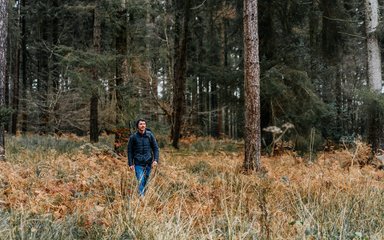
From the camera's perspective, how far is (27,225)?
4379 mm

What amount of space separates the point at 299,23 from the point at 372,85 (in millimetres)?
5035

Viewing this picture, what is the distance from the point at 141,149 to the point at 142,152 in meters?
0.06

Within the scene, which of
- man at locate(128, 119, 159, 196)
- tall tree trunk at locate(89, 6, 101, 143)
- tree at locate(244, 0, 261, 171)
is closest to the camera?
man at locate(128, 119, 159, 196)

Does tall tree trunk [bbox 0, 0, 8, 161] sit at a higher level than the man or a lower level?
higher

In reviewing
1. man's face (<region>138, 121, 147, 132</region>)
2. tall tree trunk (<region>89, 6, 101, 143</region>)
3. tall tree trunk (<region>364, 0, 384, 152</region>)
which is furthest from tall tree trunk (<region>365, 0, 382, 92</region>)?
tall tree trunk (<region>89, 6, 101, 143</region>)

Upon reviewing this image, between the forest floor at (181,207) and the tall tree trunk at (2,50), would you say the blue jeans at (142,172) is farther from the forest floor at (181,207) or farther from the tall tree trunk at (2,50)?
the tall tree trunk at (2,50)

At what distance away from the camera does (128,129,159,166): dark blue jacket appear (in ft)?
24.7

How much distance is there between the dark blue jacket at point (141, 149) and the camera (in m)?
7.53

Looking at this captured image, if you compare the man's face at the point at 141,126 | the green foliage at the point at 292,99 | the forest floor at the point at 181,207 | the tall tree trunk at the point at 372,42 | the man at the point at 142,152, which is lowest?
the forest floor at the point at 181,207

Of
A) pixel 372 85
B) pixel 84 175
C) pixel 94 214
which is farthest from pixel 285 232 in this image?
pixel 372 85

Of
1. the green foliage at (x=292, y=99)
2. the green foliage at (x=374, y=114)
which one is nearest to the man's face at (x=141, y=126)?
the green foliage at (x=374, y=114)

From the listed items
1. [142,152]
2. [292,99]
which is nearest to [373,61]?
[292,99]

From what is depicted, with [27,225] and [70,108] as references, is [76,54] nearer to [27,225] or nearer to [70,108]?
[27,225]

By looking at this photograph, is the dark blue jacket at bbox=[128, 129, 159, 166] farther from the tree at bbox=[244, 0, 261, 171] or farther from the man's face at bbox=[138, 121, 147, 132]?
the tree at bbox=[244, 0, 261, 171]
